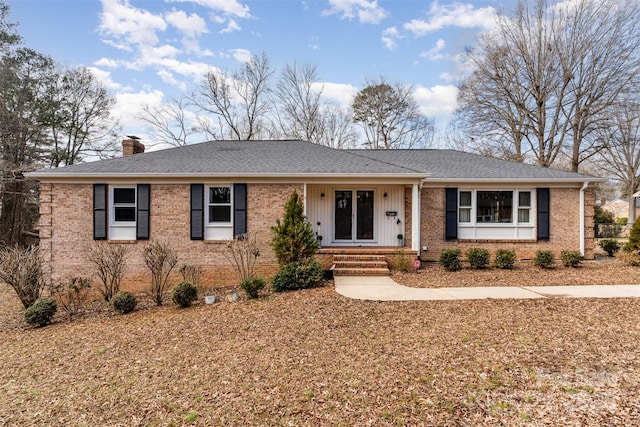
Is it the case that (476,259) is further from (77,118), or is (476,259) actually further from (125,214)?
(77,118)

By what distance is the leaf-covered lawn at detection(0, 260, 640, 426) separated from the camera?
306 cm

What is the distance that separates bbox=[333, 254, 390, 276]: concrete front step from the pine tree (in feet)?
3.00

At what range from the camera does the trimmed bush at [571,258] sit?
378 inches

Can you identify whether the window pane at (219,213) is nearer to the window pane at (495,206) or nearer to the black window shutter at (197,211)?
the black window shutter at (197,211)

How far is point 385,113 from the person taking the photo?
24.4 meters


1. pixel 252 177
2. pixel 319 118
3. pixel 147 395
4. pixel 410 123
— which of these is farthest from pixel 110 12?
pixel 410 123

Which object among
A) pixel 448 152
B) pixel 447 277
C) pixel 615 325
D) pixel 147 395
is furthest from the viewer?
pixel 448 152

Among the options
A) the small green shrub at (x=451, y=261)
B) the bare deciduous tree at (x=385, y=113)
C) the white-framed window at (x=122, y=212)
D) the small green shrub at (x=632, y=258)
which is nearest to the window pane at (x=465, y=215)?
the small green shrub at (x=451, y=261)

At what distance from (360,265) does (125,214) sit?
7.31 meters

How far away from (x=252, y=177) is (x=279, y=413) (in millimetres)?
7587

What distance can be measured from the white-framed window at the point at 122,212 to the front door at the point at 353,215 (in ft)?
21.0

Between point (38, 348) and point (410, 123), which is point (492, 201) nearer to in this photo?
point (38, 348)

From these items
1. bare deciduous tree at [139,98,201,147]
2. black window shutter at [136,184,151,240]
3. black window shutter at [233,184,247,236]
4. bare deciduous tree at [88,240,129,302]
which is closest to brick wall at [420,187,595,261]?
black window shutter at [233,184,247,236]

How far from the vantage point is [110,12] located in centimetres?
1133
